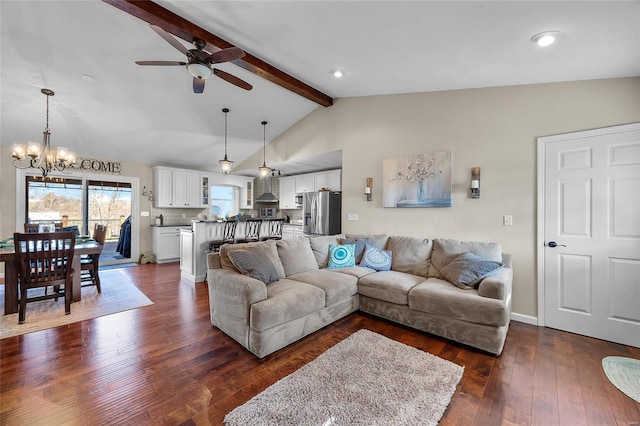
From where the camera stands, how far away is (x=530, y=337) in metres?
2.75

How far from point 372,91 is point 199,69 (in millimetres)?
2501

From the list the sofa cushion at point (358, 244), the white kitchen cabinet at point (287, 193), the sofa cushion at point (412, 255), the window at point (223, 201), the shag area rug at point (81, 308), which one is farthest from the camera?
the window at point (223, 201)

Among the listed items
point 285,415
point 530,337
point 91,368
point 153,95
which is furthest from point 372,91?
point 91,368

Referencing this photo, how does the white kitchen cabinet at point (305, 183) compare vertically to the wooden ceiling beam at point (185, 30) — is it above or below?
below

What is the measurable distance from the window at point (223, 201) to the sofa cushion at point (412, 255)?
551 cm

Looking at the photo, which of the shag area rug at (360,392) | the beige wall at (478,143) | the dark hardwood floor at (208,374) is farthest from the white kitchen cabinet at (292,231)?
the shag area rug at (360,392)

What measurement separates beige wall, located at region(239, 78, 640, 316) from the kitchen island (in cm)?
251

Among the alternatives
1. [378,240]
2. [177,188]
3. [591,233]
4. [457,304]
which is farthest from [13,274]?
[591,233]

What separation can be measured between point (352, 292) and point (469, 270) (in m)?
1.29

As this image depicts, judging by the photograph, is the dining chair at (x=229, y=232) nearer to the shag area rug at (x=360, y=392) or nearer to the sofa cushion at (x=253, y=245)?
the sofa cushion at (x=253, y=245)

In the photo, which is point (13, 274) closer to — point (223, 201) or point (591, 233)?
Answer: point (223, 201)

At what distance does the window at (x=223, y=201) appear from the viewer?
767 centimetres

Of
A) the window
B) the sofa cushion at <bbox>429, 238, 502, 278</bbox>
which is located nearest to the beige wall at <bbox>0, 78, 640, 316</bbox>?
the sofa cushion at <bbox>429, 238, 502, 278</bbox>

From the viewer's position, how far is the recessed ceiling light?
213 centimetres
